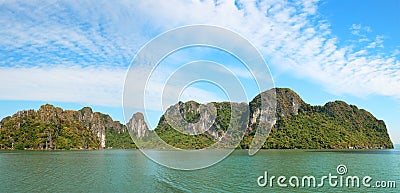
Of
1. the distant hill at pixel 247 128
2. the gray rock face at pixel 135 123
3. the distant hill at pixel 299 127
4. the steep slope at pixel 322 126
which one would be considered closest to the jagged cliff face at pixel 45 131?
the distant hill at pixel 247 128

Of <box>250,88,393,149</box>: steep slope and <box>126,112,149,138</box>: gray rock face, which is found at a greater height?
<box>250,88,393,149</box>: steep slope

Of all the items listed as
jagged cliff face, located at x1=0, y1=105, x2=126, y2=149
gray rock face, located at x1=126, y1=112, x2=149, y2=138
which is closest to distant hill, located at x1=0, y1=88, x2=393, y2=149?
jagged cliff face, located at x1=0, y1=105, x2=126, y2=149

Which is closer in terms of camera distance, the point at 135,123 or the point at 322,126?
the point at 135,123

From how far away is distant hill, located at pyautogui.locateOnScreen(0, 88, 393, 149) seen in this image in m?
112

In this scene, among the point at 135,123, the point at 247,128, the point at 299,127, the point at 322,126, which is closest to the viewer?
the point at 135,123

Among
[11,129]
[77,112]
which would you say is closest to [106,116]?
[77,112]

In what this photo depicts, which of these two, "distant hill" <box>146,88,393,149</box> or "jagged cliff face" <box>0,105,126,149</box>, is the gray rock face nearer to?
"distant hill" <box>146,88,393,149</box>

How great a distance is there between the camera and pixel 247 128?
13025 centimetres

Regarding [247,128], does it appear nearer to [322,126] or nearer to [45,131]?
[322,126]

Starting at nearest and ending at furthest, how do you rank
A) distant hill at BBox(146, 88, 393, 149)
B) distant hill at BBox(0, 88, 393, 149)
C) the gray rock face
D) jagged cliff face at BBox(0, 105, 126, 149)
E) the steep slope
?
the gray rock face, jagged cliff face at BBox(0, 105, 126, 149), distant hill at BBox(0, 88, 393, 149), distant hill at BBox(146, 88, 393, 149), the steep slope

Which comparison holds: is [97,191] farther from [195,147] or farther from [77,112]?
[77,112]

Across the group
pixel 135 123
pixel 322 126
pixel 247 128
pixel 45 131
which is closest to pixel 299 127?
pixel 322 126

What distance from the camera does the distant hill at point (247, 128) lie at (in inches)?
4416

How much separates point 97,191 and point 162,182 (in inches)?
225
